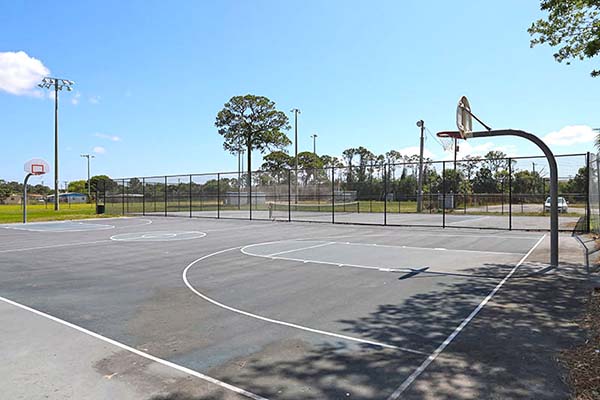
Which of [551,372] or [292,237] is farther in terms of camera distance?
[292,237]

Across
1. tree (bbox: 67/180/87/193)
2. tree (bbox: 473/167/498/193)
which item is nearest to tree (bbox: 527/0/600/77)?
tree (bbox: 473/167/498/193)

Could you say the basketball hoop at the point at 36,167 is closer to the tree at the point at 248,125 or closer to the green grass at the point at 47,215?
the green grass at the point at 47,215

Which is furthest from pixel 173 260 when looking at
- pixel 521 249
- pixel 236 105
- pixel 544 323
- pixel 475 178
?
pixel 236 105

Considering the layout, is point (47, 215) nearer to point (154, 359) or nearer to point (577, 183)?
point (154, 359)

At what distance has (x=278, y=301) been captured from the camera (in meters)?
6.21

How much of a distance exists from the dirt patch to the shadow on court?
96 millimetres

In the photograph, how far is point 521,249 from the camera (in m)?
11.4

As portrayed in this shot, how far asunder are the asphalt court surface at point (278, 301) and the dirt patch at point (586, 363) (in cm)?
117

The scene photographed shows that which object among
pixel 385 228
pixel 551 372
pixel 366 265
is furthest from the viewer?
pixel 385 228

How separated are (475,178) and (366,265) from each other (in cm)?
1982

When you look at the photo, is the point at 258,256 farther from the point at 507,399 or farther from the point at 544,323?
the point at 507,399

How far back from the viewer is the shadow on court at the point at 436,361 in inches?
131

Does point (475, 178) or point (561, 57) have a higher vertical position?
point (561, 57)

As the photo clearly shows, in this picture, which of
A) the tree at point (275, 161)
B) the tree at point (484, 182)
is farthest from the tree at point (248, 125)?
the tree at point (484, 182)
